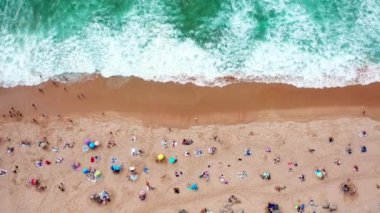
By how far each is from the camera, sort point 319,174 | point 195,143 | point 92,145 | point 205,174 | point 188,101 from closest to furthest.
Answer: point 319,174 → point 205,174 → point 195,143 → point 92,145 → point 188,101

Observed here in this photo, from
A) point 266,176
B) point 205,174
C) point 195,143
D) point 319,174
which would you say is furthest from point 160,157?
point 319,174

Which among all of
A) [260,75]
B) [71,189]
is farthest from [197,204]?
[260,75]

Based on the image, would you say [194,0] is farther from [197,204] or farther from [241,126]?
[197,204]

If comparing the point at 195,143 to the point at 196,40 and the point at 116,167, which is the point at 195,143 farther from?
the point at 196,40

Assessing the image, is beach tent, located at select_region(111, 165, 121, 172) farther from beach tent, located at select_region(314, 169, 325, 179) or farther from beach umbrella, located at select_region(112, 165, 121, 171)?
beach tent, located at select_region(314, 169, 325, 179)

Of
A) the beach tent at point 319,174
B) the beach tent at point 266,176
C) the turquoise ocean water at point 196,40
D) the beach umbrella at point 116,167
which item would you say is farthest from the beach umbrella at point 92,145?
the beach tent at point 319,174
